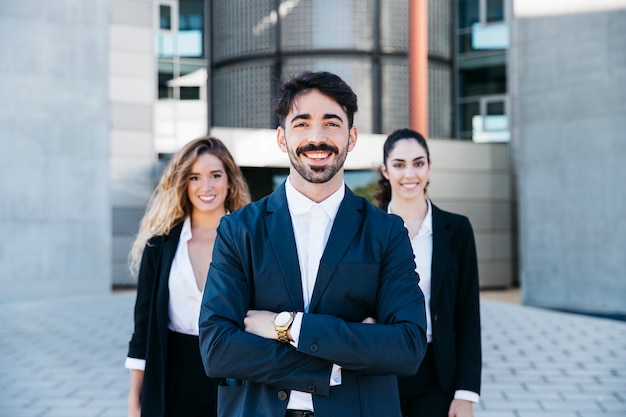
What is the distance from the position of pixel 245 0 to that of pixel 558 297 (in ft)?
28.9

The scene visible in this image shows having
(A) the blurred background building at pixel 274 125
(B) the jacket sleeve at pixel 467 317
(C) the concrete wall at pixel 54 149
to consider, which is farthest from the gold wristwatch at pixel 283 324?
(C) the concrete wall at pixel 54 149

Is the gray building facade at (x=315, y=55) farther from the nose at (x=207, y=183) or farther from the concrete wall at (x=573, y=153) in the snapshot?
the nose at (x=207, y=183)

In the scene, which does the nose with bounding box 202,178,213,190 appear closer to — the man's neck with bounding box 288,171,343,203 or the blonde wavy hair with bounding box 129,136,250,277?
the blonde wavy hair with bounding box 129,136,250,277

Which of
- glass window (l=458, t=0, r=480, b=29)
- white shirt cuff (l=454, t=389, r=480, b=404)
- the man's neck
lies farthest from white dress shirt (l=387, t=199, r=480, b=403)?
glass window (l=458, t=0, r=480, b=29)

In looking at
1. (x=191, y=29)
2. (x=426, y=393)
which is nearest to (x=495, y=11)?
(x=191, y=29)

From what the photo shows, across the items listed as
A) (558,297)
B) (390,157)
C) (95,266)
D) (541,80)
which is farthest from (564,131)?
(390,157)

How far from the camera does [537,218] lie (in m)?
13.3

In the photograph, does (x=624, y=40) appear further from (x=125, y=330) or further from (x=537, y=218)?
(x=125, y=330)

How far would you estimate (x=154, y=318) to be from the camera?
11.1ft

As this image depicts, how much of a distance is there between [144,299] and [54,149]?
37.0 feet

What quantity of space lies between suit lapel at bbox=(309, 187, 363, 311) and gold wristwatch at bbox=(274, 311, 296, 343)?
86mm

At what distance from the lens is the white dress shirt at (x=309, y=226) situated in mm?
2244

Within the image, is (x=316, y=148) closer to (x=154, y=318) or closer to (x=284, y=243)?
(x=284, y=243)

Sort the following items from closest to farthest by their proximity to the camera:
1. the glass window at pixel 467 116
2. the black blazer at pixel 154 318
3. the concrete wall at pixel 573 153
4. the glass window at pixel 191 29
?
the black blazer at pixel 154 318 < the concrete wall at pixel 573 153 < the glass window at pixel 191 29 < the glass window at pixel 467 116
